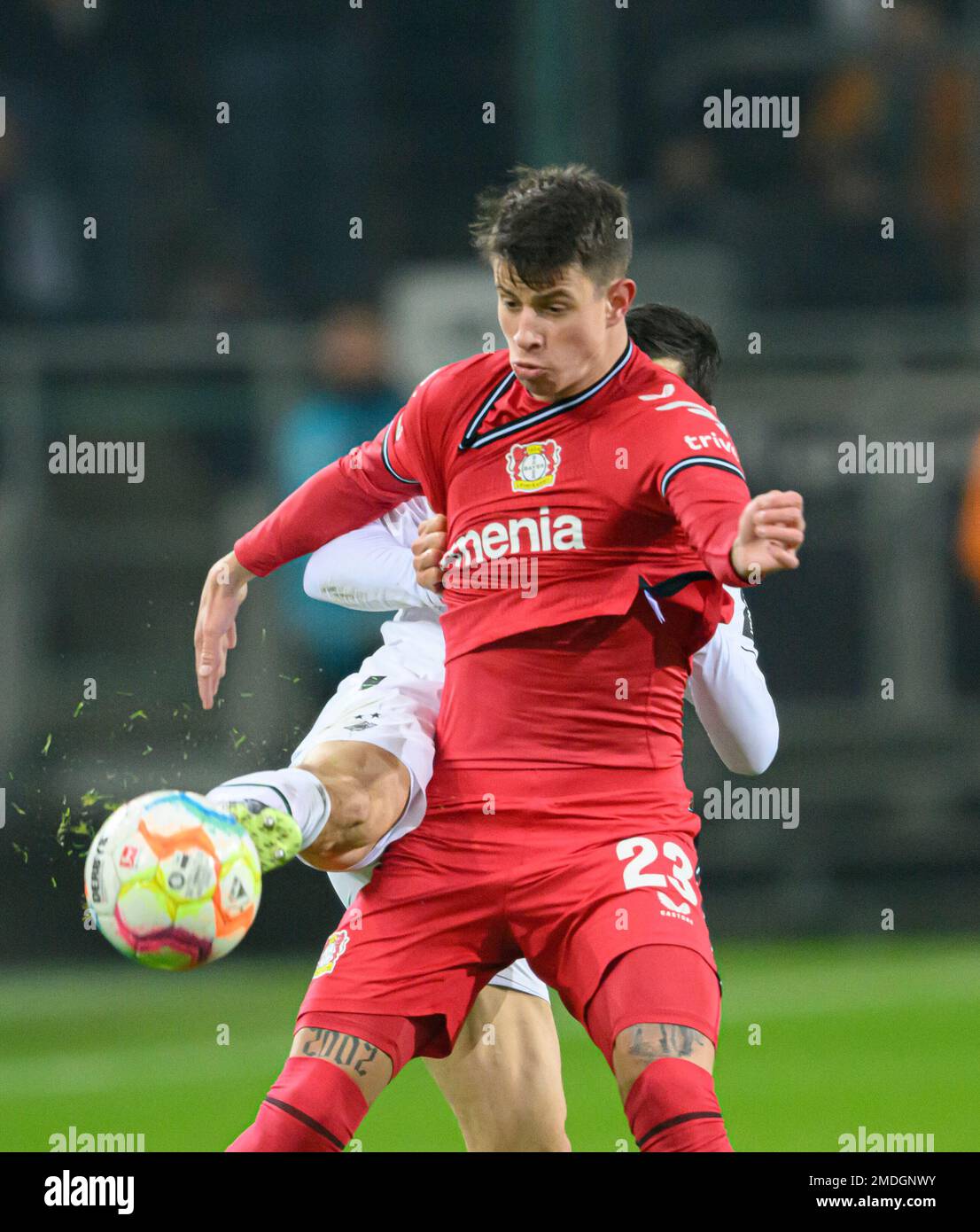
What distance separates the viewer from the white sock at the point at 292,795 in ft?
12.0

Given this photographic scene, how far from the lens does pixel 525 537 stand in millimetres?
3895

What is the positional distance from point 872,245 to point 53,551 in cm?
406

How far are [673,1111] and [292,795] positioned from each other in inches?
32.4

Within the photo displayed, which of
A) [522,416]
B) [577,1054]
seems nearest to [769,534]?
[522,416]

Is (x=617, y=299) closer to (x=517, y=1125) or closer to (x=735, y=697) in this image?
(x=735, y=697)

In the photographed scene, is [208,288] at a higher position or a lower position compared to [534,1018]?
higher

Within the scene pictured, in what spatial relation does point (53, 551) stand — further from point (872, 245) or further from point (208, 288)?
point (872, 245)

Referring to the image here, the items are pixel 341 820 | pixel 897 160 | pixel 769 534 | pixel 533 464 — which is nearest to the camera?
pixel 769 534

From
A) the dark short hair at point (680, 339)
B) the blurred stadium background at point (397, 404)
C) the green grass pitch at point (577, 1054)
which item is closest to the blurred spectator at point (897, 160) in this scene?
the blurred stadium background at point (397, 404)

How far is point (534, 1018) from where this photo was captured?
14.5 ft

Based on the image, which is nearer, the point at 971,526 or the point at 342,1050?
the point at 342,1050

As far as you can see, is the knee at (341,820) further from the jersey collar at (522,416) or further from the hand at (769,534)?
the hand at (769,534)

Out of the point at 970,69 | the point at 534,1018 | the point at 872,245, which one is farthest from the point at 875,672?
the point at 534,1018

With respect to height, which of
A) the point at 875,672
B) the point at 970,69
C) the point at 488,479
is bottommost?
the point at 488,479
